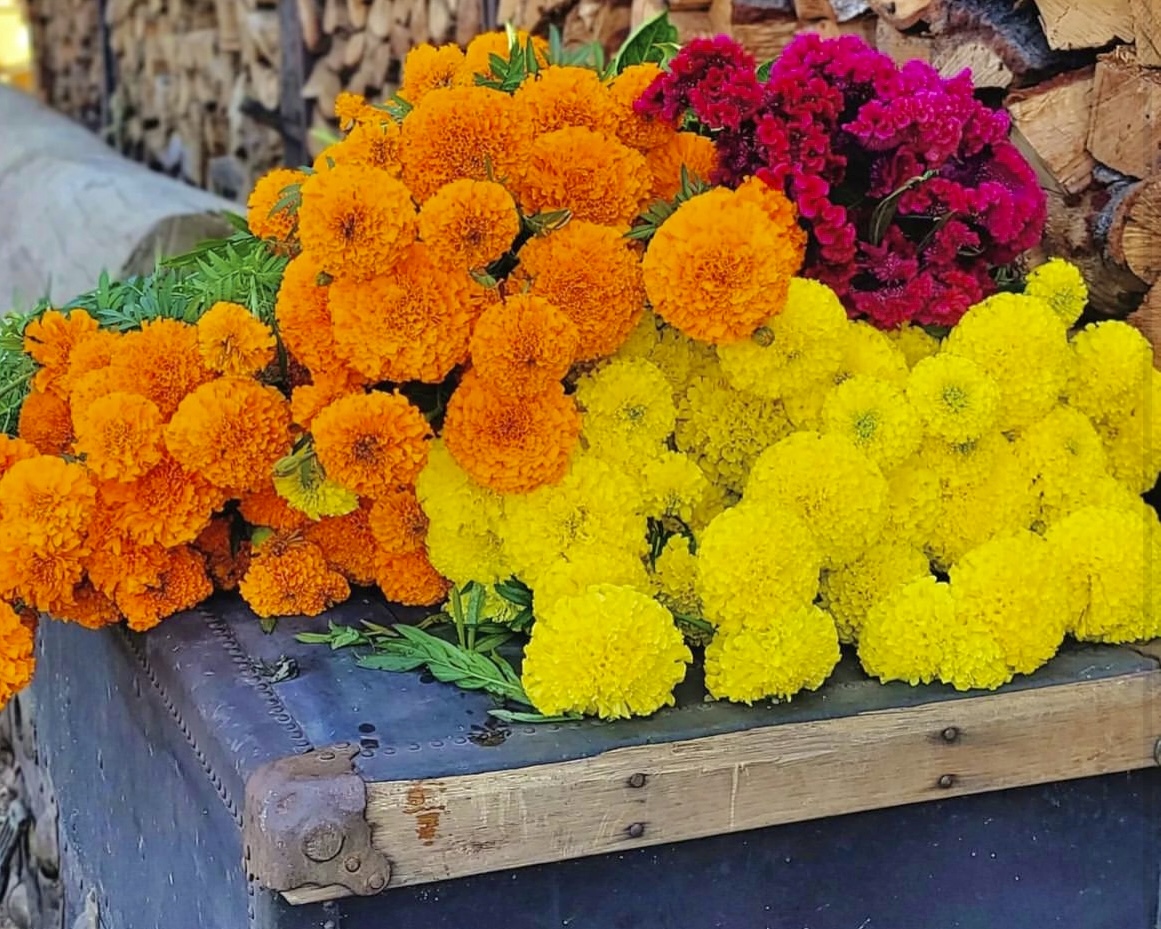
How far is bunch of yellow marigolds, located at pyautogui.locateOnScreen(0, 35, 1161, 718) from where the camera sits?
3.76 ft

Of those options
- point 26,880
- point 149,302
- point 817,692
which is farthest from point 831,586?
point 26,880

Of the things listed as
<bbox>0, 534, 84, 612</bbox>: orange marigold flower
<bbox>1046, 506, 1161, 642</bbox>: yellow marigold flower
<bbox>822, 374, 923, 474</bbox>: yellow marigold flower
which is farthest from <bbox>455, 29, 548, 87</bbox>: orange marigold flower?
<bbox>1046, 506, 1161, 642</bbox>: yellow marigold flower

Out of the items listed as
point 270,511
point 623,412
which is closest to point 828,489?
point 623,412

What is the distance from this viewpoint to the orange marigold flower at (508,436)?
1.17 meters

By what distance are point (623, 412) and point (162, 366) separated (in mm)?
404

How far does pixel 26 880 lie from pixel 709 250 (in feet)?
4.79

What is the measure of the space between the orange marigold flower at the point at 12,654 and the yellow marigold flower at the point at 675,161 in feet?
2.25

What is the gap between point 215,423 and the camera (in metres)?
1.18

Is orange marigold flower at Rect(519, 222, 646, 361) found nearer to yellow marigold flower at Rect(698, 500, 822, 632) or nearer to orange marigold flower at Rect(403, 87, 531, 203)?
orange marigold flower at Rect(403, 87, 531, 203)

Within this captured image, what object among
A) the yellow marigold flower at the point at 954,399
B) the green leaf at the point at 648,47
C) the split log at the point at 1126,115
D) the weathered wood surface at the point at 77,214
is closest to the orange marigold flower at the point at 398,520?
the yellow marigold flower at the point at 954,399

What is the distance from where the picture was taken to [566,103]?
1294 mm

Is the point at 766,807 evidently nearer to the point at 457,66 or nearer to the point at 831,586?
the point at 831,586

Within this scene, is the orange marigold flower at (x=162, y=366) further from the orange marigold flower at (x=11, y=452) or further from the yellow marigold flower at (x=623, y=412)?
the yellow marigold flower at (x=623, y=412)

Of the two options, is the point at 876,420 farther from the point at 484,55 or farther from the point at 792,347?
the point at 484,55
